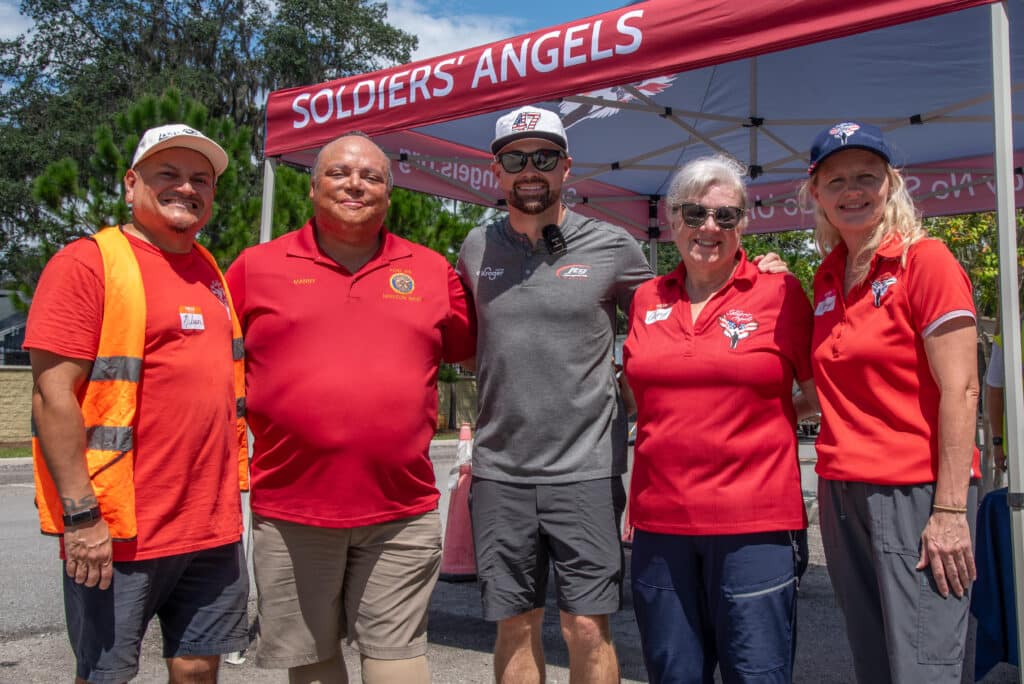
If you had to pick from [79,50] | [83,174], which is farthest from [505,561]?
[79,50]

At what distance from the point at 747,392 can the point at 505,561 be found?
1.01m

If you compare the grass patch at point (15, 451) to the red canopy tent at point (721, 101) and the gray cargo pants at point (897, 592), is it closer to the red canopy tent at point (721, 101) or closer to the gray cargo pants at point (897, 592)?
the red canopy tent at point (721, 101)

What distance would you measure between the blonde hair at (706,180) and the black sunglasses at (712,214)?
0.02 meters

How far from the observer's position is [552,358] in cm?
296

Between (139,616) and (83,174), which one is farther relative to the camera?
(83,174)

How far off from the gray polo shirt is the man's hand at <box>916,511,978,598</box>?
1.01 metres

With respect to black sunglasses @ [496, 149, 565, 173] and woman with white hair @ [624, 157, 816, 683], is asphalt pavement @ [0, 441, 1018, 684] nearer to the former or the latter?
woman with white hair @ [624, 157, 816, 683]

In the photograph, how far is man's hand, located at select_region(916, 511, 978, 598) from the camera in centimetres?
229

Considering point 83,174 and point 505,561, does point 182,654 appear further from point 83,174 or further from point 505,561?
point 83,174

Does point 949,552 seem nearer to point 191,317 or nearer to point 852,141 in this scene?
point 852,141

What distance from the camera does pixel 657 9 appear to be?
3.50 metres

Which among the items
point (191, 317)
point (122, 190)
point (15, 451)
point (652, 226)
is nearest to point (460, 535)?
point (191, 317)

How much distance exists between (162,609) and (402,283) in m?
1.28

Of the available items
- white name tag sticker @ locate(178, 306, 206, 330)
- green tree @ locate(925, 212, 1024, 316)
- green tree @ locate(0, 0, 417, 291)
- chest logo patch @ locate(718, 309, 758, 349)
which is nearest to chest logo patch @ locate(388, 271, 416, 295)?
white name tag sticker @ locate(178, 306, 206, 330)
